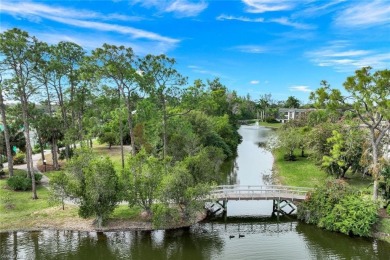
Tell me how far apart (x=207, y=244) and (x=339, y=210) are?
1158 centimetres

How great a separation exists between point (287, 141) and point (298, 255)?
33.2 m

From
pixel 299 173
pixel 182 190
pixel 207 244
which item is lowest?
pixel 207 244

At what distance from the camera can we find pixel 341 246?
2739 centimetres

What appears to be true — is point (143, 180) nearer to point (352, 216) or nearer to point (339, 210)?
point (339, 210)

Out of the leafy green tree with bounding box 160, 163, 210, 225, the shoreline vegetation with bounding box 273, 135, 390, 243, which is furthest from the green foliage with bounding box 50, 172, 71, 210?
the shoreline vegetation with bounding box 273, 135, 390, 243

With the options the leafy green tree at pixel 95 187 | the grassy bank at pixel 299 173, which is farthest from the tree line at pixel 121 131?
the grassy bank at pixel 299 173

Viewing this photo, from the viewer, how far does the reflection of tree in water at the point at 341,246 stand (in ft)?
84.5

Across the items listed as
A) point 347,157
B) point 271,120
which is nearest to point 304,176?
point 347,157

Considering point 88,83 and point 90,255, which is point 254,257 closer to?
point 90,255

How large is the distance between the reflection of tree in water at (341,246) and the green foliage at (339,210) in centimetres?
70

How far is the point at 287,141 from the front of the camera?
2265 inches

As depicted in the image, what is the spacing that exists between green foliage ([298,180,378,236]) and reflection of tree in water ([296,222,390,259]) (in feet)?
2.29

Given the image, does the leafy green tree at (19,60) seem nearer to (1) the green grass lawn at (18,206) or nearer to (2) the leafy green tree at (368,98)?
(1) the green grass lawn at (18,206)

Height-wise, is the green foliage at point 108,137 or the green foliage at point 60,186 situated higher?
the green foliage at point 108,137
